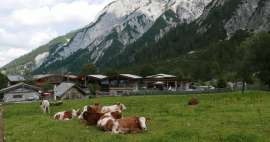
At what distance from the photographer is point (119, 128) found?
72.0ft

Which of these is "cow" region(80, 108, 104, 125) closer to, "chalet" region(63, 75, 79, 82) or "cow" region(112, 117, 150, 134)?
"cow" region(112, 117, 150, 134)

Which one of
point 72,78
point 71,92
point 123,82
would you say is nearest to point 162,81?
point 123,82

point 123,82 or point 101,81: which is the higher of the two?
point 101,81

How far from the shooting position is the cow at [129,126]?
21.9 metres

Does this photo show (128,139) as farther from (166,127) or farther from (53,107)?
(53,107)

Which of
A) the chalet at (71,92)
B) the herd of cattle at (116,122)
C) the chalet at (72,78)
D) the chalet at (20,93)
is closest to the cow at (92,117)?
the herd of cattle at (116,122)

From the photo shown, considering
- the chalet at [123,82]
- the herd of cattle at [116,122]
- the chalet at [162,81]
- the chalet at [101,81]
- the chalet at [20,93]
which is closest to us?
the herd of cattle at [116,122]

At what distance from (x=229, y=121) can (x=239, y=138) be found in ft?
22.2

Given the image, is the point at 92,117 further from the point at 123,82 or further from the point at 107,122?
the point at 123,82

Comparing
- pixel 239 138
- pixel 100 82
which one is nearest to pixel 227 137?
pixel 239 138

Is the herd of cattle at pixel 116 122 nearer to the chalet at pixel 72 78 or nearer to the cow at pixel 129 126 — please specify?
the cow at pixel 129 126

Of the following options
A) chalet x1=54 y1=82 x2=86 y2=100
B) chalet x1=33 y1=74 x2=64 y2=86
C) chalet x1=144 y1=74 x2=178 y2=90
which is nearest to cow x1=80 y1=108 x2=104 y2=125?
chalet x1=54 y1=82 x2=86 y2=100

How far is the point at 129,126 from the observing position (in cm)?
2205

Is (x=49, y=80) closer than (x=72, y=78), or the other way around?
(x=72, y=78)
